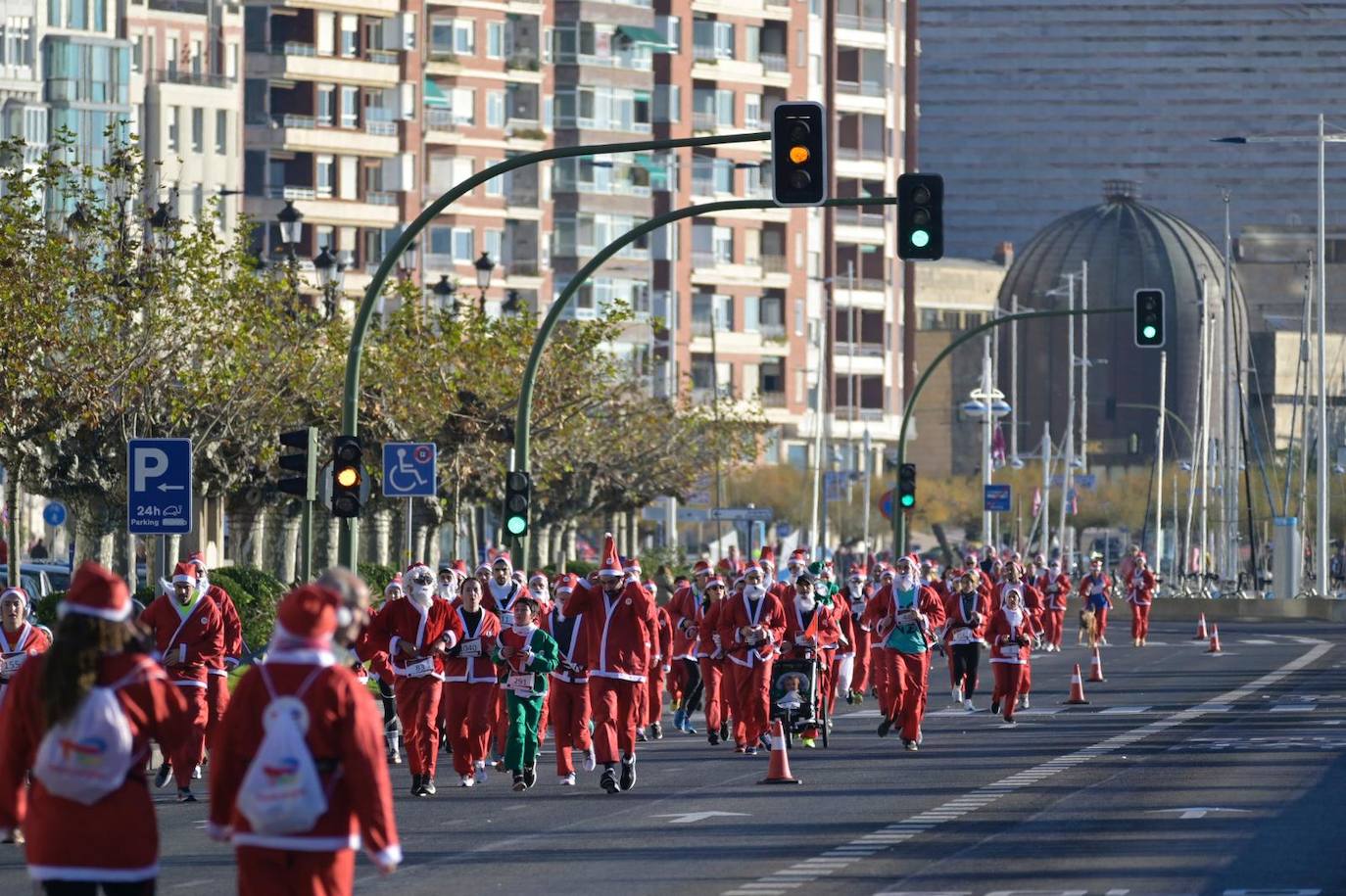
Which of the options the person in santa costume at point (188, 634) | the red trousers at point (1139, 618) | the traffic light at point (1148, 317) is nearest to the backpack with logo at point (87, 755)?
the person in santa costume at point (188, 634)

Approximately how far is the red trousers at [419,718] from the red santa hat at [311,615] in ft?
40.5

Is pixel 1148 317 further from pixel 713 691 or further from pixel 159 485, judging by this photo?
pixel 159 485

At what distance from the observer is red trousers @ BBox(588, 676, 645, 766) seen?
22984 mm

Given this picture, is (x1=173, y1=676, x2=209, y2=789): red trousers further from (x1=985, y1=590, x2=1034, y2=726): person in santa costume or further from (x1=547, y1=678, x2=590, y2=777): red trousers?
(x1=985, y1=590, x2=1034, y2=726): person in santa costume

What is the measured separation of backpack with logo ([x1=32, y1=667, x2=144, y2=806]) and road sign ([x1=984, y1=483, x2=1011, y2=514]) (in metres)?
51.9

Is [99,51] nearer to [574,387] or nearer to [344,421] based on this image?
[574,387]

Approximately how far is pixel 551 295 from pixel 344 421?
277 feet

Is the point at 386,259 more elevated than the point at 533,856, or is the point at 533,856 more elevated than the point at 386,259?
the point at 386,259

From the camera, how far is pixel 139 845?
430 inches

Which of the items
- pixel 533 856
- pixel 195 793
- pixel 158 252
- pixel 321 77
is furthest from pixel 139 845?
pixel 321 77

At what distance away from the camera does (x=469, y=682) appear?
24.0m

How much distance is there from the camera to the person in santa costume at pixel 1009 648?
32312mm

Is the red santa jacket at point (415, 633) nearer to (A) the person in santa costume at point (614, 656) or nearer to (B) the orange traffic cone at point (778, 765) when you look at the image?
(A) the person in santa costume at point (614, 656)

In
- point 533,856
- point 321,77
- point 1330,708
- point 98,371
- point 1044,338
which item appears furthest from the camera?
point 1044,338
